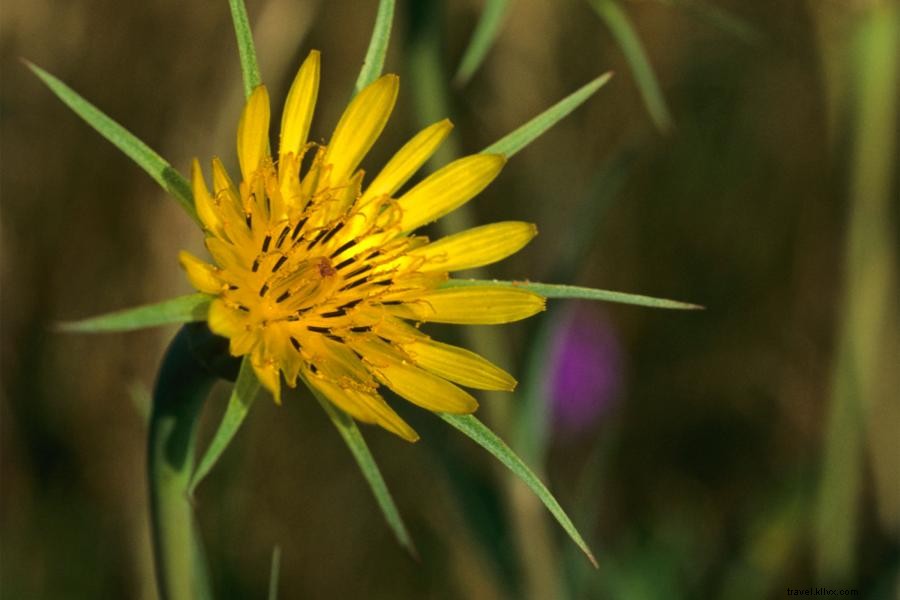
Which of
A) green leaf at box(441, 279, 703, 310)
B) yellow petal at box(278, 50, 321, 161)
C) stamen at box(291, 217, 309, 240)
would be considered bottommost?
green leaf at box(441, 279, 703, 310)

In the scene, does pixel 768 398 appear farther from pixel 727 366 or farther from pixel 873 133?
pixel 873 133

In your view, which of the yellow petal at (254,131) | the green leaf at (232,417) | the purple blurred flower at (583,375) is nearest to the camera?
the green leaf at (232,417)

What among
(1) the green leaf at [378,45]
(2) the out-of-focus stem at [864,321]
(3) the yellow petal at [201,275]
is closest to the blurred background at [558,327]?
(2) the out-of-focus stem at [864,321]

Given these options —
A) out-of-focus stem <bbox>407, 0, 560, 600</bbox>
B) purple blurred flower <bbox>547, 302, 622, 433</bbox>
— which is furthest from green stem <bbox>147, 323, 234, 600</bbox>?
purple blurred flower <bbox>547, 302, 622, 433</bbox>

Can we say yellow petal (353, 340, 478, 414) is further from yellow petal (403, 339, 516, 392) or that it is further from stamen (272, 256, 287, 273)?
stamen (272, 256, 287, 273)

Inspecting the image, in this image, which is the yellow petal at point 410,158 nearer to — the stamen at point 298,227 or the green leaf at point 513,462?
the stamen at point 298,227

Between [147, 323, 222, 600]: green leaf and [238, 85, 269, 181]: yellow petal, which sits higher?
[238, 85, 269, 181]: yellow petal

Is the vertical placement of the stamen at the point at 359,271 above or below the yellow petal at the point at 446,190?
below

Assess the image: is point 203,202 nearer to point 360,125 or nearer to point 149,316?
point 149,316

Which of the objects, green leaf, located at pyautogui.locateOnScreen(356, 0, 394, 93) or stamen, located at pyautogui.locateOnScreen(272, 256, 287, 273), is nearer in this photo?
green leaf, located at pyautogui.locateOnScreen(356, 0, 394, 93)
